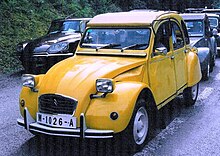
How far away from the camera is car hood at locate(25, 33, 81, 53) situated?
10.8 m

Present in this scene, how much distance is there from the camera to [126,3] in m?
29.0

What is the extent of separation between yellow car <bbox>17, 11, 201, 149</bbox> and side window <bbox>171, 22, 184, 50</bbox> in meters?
0.02

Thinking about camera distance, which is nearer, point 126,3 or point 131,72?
point 131,72

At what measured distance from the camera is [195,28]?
12.1 metres

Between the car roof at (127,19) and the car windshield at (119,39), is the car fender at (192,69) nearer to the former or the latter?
the car roof at (127,19)

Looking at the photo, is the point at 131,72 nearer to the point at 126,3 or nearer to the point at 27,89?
the point at 27,89

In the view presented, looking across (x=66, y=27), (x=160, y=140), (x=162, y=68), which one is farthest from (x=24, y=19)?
(x=160, y=140)

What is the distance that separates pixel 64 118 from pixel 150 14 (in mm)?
2678

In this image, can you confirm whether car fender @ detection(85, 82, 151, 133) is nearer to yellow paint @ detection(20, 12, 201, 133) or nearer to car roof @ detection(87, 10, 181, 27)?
yellow paint @ detection(20, 12, 201, 133)

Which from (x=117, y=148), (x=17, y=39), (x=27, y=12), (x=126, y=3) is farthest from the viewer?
(x=126, y=3)

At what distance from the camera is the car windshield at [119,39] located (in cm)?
612

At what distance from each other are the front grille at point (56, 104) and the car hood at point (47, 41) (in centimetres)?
575

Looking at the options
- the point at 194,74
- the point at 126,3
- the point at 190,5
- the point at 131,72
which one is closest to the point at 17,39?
the point at 194,74

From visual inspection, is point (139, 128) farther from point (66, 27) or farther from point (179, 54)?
point (66, 27)
